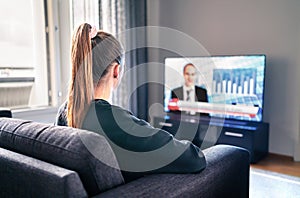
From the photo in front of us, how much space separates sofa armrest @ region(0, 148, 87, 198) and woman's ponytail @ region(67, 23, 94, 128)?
0.22 meters

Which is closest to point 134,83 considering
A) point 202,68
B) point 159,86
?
point 159,86

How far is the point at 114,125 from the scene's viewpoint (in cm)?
104

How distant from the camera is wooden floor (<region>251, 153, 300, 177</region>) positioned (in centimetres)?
275

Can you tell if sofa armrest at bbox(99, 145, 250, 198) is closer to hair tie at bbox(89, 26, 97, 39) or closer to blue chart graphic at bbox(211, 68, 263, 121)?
hair tie at bbox(89, 26, 97, 39)

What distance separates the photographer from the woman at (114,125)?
1042mm

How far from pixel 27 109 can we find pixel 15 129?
6.89 feet

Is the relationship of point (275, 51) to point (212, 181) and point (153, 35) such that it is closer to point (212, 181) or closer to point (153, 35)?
point (153, 35)

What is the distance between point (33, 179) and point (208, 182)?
0.62 metres

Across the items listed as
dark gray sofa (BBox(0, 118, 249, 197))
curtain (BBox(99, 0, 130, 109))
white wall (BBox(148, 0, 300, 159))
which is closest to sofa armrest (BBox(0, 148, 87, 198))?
dark gray sofa (BBox(0, 118, 249, 197))

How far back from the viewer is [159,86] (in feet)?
13.5

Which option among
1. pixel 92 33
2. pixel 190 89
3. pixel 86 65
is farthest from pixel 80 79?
pixel 190 89

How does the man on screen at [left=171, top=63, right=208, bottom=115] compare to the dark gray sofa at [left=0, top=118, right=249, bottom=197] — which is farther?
the man on screen at [left=171, top=63, right=208, bottom=115]

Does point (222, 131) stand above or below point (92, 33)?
below

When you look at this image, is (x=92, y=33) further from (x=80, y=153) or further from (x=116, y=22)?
(x=116, y=22)
